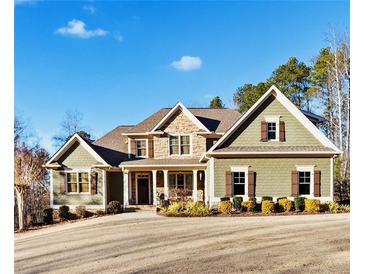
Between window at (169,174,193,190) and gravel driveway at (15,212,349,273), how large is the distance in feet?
25.7

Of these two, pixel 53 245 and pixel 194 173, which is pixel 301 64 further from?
pixel 53 245

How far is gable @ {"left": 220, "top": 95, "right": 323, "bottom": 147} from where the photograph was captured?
1731cm

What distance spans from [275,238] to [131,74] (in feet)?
23.4

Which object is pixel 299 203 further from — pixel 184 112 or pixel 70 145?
pixel 70 145

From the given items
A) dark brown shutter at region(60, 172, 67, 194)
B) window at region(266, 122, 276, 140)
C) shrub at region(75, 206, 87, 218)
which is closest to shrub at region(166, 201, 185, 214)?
shrub at region(75, 206, 87, 218)

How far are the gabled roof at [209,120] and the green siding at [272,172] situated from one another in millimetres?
3764

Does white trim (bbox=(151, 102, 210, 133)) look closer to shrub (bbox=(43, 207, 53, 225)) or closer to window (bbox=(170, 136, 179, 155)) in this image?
window (bbox=(170, 136, 179, 155))

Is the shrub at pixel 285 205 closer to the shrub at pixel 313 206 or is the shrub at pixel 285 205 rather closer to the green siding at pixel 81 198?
the shrub at pixel 313 206

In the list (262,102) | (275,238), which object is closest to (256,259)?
(275,238)

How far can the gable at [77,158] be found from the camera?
1930 centimetres

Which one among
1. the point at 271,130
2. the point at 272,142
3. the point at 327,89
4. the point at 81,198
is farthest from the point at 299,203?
the point at 327,89

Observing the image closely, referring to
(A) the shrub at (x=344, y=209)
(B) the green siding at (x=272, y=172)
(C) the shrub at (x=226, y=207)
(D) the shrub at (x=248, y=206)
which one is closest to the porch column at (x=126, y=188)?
(B) the green siding at (x=272, y=172)

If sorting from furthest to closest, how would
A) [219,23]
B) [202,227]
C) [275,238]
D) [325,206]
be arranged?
1. [325,206]
2. [202,227]
3. [275,238]
4. [219,23]

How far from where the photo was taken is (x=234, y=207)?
16047 mm
